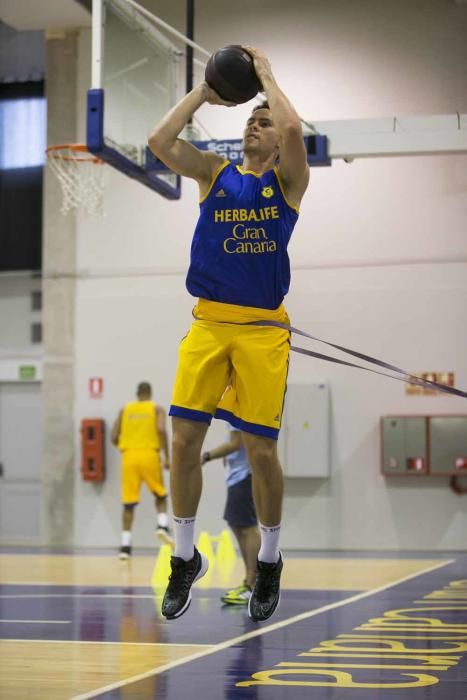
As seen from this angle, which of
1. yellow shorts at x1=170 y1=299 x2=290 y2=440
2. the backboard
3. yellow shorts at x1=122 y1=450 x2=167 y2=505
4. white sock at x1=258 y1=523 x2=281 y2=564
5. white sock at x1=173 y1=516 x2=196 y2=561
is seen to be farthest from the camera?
yellow shorts at x1=122 y1=450 x2=167 y2=505

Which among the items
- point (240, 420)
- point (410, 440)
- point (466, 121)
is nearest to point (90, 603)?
point (240, 420)

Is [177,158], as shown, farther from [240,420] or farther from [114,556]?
[114,556]

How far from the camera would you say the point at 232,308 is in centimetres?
542

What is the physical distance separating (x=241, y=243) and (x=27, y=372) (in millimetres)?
13242

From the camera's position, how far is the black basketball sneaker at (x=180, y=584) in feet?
17.5

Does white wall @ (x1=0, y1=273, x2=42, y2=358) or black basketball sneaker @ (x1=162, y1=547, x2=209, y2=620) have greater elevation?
white wall @ (x1=0, y1=273, x2=42, y2=358)

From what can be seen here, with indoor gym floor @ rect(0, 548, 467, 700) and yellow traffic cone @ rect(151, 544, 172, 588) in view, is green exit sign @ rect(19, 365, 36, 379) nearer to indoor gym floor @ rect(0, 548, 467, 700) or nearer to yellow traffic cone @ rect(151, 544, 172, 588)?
indoor gym floor @ rect(0, 548, 467, 700)

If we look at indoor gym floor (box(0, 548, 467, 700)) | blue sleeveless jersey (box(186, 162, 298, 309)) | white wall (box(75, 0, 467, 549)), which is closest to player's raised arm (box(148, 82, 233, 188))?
blue sleeveless jersey (box(186, 162, 298, 309))

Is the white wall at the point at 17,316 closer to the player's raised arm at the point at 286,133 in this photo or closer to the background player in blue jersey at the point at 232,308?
the background player in blue jersey at the point at 232,308

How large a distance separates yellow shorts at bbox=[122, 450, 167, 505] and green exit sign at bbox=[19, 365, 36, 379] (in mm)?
3626

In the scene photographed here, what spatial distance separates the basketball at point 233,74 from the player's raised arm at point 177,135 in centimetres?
6

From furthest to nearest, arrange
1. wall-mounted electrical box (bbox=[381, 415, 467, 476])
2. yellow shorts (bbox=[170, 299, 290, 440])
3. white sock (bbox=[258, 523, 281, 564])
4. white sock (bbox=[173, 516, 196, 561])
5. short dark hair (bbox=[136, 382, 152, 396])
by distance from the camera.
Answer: wall-mounted electrical box (bbox=[381, 415, 467, 476]), short dark hair (bbox=[136, 382, 152, 396]), white sock (bbox=[258, 523, 281, 564]), white sock (bbox=[173, 516, 196, 561]), yellow shorts (bbox=[170, 299, 290, 440])

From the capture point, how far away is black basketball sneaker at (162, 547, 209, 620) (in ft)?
17.5

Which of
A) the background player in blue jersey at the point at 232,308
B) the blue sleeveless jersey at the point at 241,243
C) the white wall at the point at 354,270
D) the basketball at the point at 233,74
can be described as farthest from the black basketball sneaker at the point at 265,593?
the white wall at the point at 354,270
